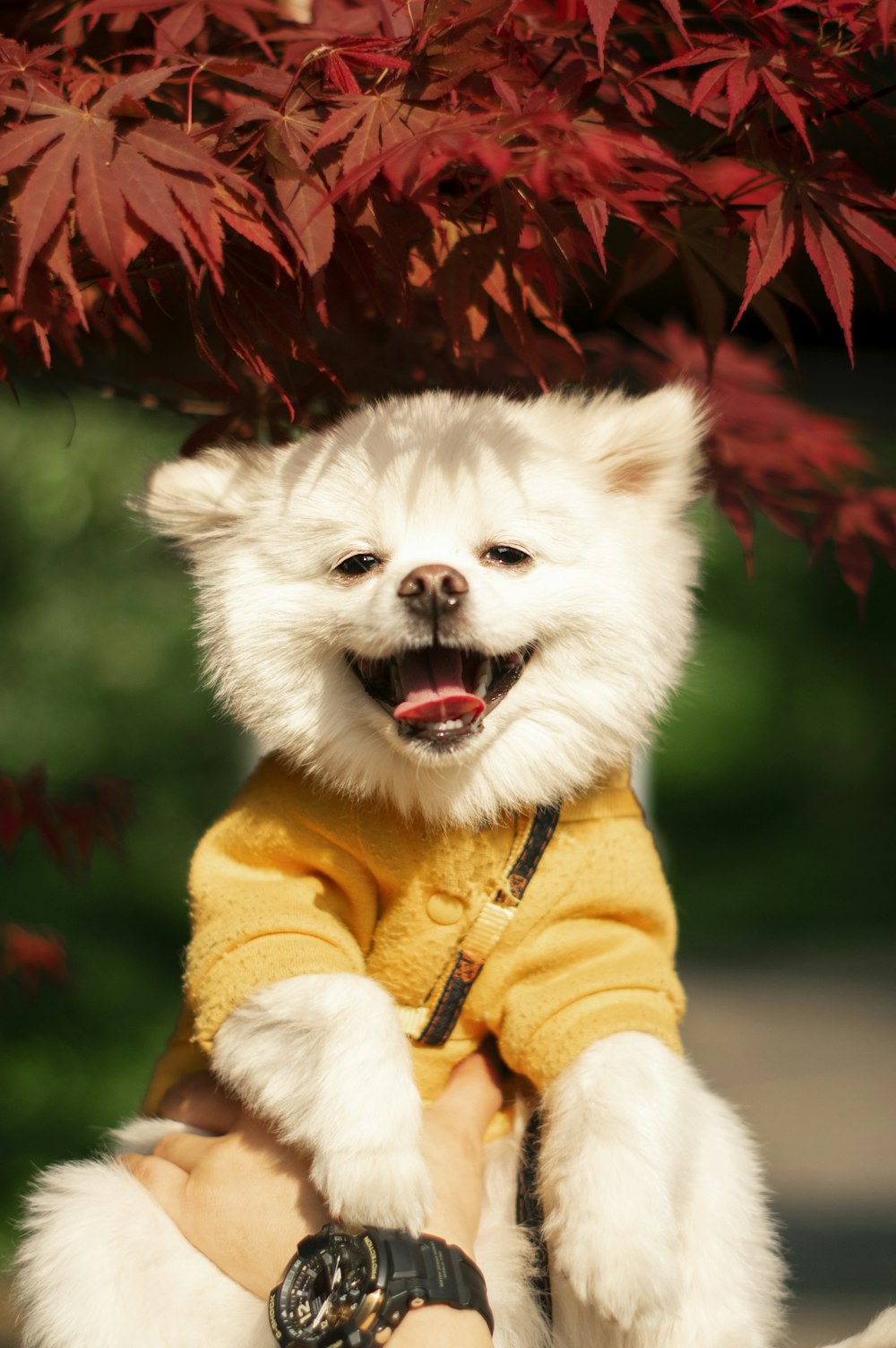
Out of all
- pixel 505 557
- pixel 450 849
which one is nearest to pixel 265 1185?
pixel 450 849

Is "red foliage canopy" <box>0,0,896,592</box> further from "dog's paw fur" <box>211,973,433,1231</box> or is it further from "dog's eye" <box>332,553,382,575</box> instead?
"dog's paw fur" <box>211,973,433,1231</box>

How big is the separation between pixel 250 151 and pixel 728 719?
21.3 ft

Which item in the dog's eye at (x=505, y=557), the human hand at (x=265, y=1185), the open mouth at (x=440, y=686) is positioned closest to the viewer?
the human hand at (x=265, y=1185)

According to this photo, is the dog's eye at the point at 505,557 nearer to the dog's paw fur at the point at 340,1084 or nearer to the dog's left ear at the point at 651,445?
the dog's left ear at the point at 651,445

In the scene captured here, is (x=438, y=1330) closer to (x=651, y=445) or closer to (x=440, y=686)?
(x=440, y=686)

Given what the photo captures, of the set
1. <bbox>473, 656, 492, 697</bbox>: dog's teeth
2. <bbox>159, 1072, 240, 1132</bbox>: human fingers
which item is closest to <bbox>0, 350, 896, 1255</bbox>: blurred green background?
A: <bbox>159, 1072, 240, 1132</bbox>: human fingers

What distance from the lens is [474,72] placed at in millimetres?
1541

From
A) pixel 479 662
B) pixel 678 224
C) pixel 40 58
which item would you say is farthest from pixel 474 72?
pixel 479 662

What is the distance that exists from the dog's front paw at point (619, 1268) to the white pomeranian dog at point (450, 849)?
0.10 feet

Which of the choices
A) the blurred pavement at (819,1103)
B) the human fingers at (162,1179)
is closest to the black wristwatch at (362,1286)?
the human fingers at (162,1179)

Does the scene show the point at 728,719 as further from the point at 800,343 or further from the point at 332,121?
the point at 332,121

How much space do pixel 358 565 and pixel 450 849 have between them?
47 centimetres

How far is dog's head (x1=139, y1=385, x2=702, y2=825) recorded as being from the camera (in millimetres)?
1879

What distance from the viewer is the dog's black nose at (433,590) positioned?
5.65 feet
